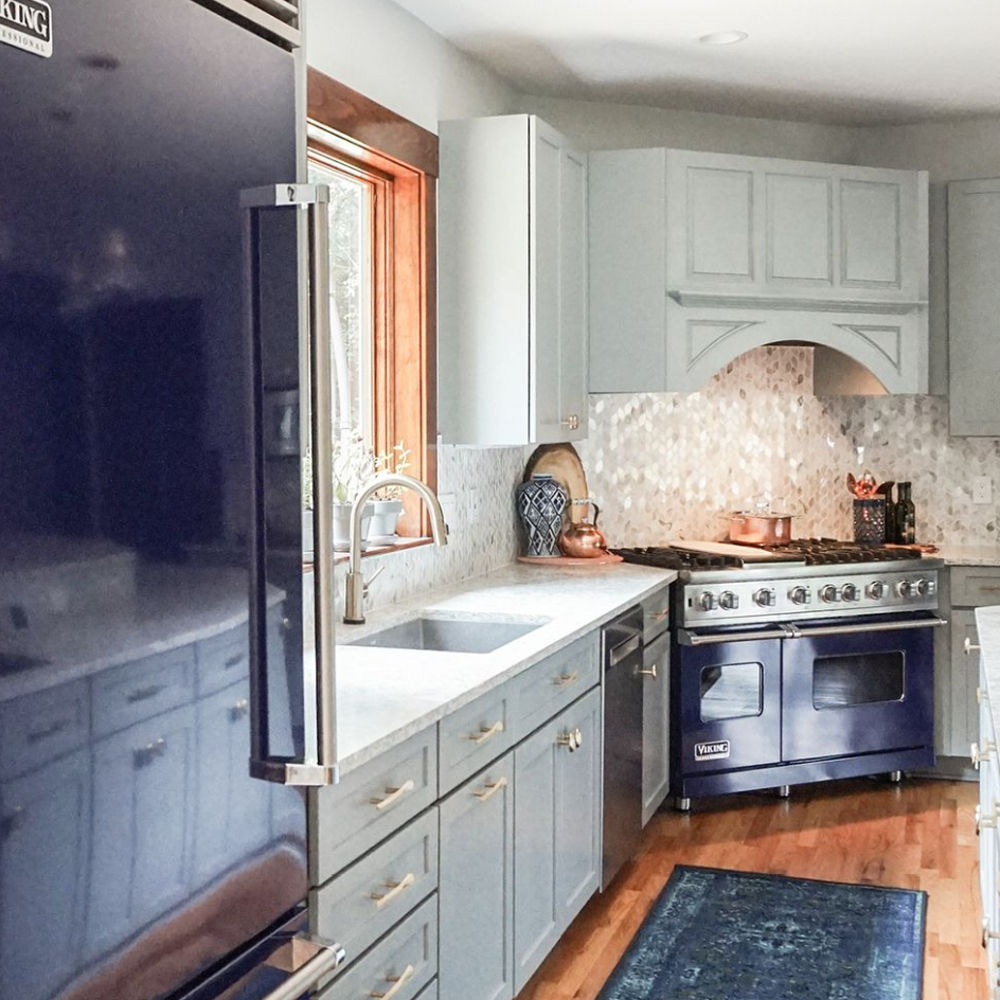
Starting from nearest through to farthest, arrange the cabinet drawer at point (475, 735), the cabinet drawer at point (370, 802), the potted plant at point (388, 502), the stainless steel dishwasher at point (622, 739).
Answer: the cabinet drawer at point (370, 802) < the cabinet drawer at point (475, 735) < the potted plant at point (388, 502) < the stainless steel dishwasher at point (622, 739)

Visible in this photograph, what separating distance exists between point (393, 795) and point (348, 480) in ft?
4.75

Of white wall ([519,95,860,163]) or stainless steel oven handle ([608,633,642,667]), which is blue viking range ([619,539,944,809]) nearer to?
stainless steel oven handle ([608,633,642,667])

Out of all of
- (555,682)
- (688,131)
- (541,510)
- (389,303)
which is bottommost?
(555,682)

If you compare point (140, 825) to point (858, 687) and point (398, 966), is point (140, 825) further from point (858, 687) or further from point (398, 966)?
point (858, 687)

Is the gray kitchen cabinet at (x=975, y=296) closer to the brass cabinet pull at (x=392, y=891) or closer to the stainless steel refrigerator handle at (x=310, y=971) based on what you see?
the brass cabinet pull at (x=392, y=891)

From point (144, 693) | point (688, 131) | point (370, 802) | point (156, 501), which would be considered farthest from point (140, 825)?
point (688, 131)

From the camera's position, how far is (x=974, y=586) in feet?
16.1

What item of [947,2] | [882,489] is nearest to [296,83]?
[947,2]

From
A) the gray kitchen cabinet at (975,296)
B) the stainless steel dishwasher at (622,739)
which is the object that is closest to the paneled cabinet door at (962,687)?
the gray kitchen cabinet at (975,296)

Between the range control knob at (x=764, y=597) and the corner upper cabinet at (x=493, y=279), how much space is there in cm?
109

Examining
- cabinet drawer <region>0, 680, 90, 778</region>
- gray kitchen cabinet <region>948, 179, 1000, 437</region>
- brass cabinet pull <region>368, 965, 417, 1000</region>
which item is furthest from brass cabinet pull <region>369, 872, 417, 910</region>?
gray kitchen cabinet <region>948, 179, 1000, 437</region>

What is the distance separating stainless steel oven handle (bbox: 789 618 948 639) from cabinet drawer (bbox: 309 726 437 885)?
251cm

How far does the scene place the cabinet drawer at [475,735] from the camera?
2.48m

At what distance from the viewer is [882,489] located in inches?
210
